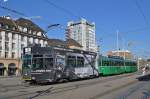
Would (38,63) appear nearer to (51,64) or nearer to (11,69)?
(51,64)

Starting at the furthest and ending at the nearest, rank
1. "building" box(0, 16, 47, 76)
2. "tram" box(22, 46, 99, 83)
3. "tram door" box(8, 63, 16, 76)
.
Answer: "tram door" box(8, 63, 16, 76), "building" box(0, 16, 47, 76), "tram" box(22, 46, 99, 83)

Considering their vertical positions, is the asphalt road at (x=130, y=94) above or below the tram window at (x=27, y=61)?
below

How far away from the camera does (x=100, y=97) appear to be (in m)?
16.9

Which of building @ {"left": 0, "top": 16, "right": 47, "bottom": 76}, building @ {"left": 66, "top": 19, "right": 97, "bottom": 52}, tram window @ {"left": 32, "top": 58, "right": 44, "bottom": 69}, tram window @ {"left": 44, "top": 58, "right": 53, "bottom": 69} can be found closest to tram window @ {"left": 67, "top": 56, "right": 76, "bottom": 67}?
tram window @ {"left": 44, "top": 58, "right": 53, "bottom": 69}

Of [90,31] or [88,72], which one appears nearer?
[88,72]

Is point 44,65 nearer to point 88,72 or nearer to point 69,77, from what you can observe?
point 69,77

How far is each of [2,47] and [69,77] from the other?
46.8 metres

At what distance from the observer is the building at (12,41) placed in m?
75.5

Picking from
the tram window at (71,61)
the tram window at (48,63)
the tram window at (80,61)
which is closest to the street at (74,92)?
the tram window at (48,63)

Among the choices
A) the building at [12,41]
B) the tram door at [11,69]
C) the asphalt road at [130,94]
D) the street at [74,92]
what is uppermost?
the building at [12,41]

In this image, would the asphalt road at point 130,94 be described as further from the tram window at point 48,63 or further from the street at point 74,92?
the tram window at point 48,63

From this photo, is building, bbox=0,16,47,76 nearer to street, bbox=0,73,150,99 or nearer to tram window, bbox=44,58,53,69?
tram window, bbox=44,58,53,69

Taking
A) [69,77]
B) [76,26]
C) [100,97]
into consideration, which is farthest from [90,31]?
[100,97]

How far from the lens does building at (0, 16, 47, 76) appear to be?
75500mm
